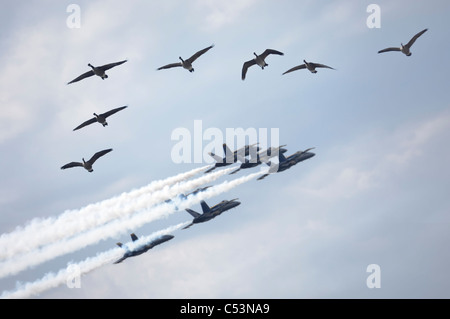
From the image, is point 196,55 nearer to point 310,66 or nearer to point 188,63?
point 188,63

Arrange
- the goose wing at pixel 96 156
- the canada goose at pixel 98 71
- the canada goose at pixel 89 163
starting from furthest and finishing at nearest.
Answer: the canada goose at pixel 89 163, the goose wing at pixel 96 156, the canada goose at pixel 98 71

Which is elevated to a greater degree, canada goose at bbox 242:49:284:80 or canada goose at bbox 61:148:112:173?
canada goose at bbox 242:49:284:80

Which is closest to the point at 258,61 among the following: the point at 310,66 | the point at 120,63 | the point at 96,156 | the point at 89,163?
the point at 310,66

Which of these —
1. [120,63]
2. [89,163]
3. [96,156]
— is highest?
[120,63]

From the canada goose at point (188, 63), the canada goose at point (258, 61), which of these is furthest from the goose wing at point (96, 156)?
the canada goose at point (258, 61)

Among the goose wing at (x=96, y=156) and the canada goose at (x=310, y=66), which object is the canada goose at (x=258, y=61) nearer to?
the canada goose at (x=310, y=66)

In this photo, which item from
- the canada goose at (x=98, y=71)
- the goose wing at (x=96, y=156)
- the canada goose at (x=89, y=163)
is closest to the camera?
the canada goose at (x=98, y=71)

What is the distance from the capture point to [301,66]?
157125 millimetres

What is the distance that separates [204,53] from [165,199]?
53.0 m

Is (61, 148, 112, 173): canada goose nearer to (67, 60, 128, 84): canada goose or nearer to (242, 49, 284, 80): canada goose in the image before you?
(67, 60, 128, 84): canada goose

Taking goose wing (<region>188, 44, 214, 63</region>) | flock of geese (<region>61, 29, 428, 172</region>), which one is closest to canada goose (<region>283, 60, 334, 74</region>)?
flock of geese (<region>61, 29, 428, 172</region>)

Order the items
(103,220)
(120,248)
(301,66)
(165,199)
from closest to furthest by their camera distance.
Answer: (301,66)
(103,220)
(165,199)
(120,248)
